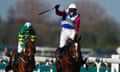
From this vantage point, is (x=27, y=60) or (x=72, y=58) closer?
(x=72, y=58)

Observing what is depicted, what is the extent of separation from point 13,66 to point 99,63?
2.27 m

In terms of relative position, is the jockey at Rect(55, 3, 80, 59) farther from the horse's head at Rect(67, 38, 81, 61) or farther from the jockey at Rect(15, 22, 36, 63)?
the jockey at Rect(15, 22, 36, 63)

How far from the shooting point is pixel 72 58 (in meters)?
14.2

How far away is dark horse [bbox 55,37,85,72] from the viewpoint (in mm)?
14023

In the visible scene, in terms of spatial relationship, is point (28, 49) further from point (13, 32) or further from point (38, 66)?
point (13, 32)

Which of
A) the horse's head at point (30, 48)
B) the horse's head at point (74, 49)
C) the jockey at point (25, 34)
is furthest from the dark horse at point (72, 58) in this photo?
the jockey at point (25, 34)

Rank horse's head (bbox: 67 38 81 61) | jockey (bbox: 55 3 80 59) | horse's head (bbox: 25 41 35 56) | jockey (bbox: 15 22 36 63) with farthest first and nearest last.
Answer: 1. jockey (bbox: 15 22 36 63)
2. horse's head (bbox: 25 41 35 56)
3. jockey (bbox: 55 3 80 59)
4. horse's head (bbox: 67 38 81 61)

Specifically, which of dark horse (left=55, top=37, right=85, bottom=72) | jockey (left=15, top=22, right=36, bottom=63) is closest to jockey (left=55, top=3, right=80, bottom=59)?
dark horse (left=55, top=37, right=85, bottom=72)

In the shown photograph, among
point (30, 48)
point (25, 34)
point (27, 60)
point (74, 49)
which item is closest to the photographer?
point (74, 49)

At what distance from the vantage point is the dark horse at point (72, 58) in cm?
1402

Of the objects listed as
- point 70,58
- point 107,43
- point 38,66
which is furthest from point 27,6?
point 70,58

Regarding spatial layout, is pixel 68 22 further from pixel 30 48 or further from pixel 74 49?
pixel 74 49

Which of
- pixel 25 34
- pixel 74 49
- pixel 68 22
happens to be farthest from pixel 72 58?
pixel 25 34

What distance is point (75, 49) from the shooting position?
1399 cm
